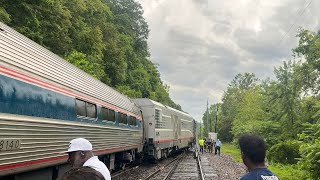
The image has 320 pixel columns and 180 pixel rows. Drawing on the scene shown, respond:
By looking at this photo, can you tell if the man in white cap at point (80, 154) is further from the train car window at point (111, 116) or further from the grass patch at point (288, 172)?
the grass patch at point (288, 172)

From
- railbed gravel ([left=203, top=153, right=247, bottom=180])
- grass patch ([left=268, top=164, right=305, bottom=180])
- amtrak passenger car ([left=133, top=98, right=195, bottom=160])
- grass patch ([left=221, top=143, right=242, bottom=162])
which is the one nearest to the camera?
grass patch ([left=268, top=164, right=305, bottom=180])

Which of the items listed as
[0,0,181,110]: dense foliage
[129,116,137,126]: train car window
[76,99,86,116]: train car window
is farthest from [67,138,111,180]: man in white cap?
[0,0,181,110]: dense foliage

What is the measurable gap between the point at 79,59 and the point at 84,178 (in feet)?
85.7

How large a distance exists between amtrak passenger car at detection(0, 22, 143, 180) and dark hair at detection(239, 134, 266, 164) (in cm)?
395

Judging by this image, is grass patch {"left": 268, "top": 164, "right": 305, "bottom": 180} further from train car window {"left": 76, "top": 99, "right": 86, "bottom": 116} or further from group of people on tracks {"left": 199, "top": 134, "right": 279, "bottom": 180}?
group of people on tracks {"left": 199, "top": 134, "right": 279, "bottom": 180}

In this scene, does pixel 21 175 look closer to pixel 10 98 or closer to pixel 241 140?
pixel 10 98

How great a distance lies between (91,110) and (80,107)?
4.10 ft

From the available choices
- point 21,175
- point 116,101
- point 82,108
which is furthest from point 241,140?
point 116,101

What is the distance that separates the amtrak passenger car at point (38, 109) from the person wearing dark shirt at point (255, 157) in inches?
156

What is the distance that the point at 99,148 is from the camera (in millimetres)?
12961

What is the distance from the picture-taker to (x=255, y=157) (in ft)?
12.3

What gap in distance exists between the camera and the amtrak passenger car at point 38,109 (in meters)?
6.77

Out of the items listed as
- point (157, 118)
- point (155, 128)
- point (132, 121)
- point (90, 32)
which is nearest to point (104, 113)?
point (132, 121)

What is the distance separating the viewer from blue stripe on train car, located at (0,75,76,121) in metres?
6.67
